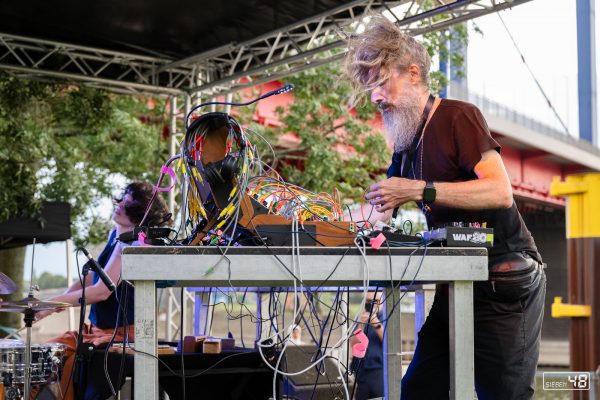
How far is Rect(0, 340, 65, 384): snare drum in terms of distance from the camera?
4.73 m

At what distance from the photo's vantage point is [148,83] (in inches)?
394

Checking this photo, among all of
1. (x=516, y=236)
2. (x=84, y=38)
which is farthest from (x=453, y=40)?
(x=516, y=236)

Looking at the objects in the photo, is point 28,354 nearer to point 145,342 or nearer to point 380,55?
point 145,342

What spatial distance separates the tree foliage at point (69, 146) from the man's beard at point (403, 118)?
7.35 m

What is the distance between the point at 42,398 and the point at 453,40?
9.60 m

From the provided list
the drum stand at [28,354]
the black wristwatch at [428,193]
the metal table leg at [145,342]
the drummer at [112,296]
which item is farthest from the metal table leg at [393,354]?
the drum stand at [28,354]

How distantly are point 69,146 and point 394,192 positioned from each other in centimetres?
1106

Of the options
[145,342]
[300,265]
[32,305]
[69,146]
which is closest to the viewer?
[145,342]

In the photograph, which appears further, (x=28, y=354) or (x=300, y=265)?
(x=28, y=354)

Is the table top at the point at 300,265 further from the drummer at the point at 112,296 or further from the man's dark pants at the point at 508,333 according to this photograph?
the drummer at the point at 112,296

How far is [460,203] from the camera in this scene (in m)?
2.62

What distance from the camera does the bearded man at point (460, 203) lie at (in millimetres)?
2732

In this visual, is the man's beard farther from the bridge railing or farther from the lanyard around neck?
the bridge railing

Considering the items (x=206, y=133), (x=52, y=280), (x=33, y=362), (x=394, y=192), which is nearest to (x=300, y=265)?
(x=394, y=192)
